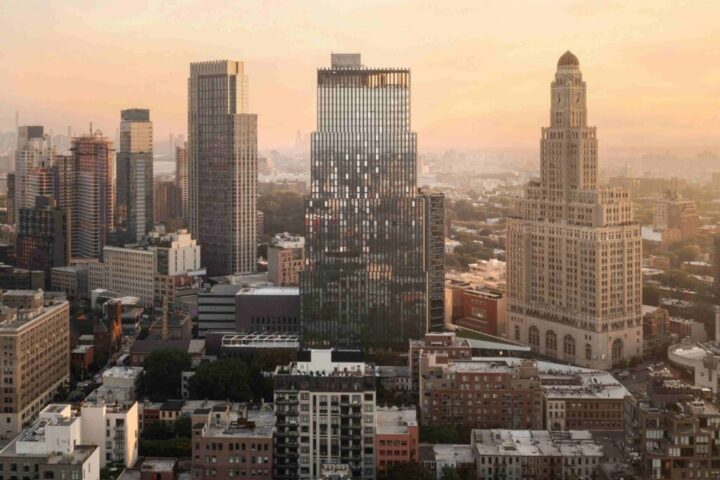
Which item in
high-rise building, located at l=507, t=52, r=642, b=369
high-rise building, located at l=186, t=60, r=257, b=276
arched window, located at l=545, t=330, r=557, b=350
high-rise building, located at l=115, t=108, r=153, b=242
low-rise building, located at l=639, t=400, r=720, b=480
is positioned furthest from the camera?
high-rise building, located at l=115, t=108, r=153, b=242

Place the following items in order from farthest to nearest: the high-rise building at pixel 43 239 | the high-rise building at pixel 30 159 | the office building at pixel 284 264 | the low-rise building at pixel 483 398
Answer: the high-rise building at pixel 30 159, the high-rise building at pixel 43 239, the office building at pixel 284 264, the low-rise building at pixel 483 398

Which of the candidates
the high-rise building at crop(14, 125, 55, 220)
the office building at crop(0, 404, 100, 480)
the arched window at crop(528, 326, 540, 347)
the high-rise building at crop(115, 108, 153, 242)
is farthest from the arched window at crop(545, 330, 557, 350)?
the high-rise building at crop(14, 125, 55, 220)

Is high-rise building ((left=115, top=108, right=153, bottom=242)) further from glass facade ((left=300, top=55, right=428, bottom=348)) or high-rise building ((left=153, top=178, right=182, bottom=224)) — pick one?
glass facade ((left=300, top=55, right=428, bottom=348))

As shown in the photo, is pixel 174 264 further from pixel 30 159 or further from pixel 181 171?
pixel 181 171

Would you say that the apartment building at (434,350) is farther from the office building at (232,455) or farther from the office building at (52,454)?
the office building at (52,454)

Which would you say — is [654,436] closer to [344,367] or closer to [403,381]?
[344,367]

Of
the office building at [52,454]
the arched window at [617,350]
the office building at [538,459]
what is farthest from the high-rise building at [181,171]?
the office building at [538,459]

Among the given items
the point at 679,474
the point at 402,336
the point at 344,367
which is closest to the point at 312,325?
the point at 402,336
